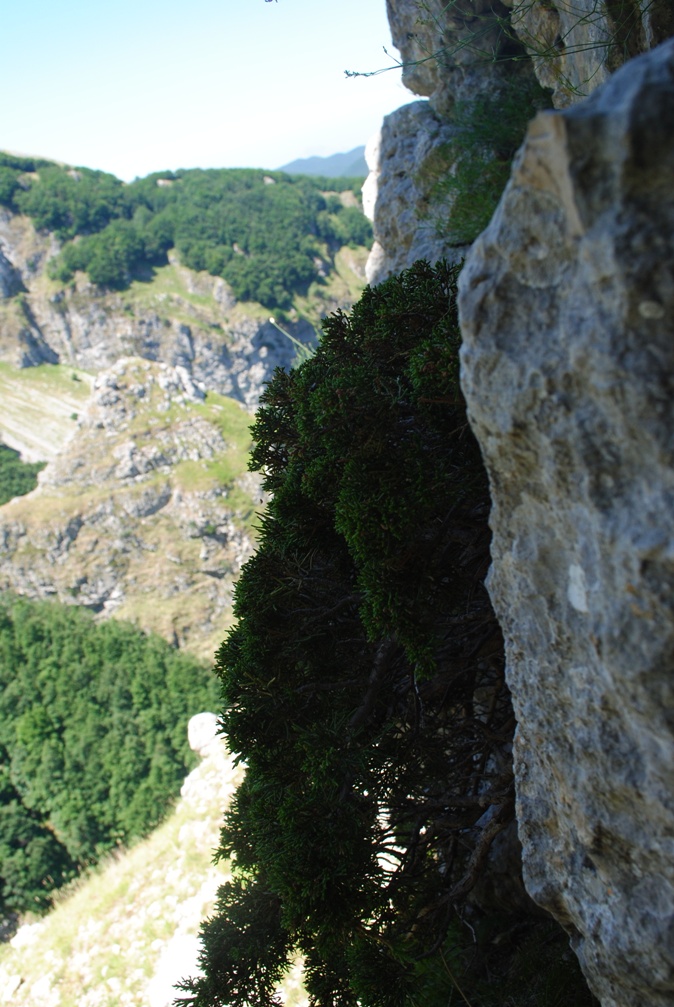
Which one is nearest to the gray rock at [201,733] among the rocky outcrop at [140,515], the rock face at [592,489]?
the rock face at [592,489]

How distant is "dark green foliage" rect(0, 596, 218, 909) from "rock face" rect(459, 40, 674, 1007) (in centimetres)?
3290

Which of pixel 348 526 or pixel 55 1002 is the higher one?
pixel 348 526

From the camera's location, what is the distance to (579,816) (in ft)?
8.77

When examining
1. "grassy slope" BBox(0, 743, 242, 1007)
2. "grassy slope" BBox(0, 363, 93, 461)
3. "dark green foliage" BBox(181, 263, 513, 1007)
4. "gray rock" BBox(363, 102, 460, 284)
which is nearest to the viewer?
"dark green foliage" BBox(181, 263, 513, 1007)

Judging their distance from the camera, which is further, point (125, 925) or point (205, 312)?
point (205, 312)

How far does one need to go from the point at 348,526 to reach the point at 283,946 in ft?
11.3

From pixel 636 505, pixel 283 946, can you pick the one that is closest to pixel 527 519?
pixel 636 505

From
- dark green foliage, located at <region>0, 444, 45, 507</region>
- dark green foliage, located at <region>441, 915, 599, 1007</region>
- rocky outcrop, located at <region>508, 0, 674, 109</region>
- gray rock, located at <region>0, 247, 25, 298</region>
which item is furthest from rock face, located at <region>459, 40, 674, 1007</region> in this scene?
gray rock, located at <region>0, 247, 25, 298</region>

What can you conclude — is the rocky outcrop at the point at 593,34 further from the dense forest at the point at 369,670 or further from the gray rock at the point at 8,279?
the gray rock at the point at 8,279

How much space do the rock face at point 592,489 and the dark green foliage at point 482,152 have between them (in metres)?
4.90

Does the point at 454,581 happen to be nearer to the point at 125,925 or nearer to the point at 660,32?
the point at 660,32

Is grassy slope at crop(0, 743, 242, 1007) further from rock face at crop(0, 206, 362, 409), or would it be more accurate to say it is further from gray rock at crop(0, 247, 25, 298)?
gray rock at crop(0, 247, 25, 298)

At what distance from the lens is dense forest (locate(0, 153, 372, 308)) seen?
89.6 meters

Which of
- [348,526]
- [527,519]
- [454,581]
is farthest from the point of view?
[454,581]
